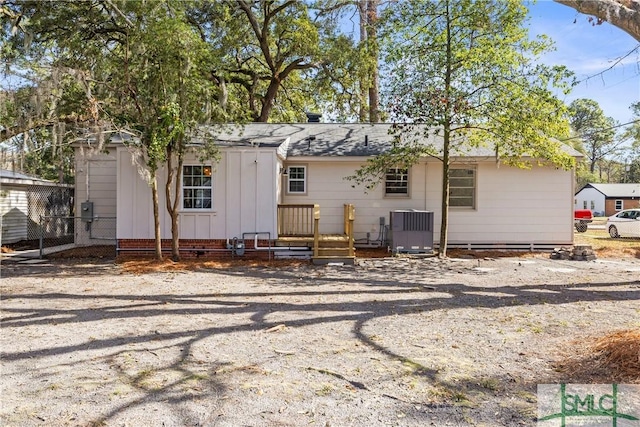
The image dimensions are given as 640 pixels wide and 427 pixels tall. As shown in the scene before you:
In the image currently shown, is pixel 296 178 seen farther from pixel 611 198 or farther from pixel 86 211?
pixel 611 198

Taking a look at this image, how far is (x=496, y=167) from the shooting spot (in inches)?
516

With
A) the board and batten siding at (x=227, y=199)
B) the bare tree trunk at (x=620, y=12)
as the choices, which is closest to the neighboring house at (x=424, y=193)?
the board and batten siding at (x=227, y=199)

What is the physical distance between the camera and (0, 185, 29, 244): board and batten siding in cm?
1401

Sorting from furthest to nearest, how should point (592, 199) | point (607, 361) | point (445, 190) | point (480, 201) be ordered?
1. point (592, 199)
2. point (480, 201)
3. point (445, 190)
4. point (607, 361)

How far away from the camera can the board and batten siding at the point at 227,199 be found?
11070 mm

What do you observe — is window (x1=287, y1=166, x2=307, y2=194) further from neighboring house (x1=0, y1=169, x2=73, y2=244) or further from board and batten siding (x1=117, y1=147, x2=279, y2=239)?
neighboring house (x1=0, y1=169, x2=73, y2=244)

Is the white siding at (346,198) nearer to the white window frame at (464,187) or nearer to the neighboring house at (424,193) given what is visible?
the neighboring house at (424,193)

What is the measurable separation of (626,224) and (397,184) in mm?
12223

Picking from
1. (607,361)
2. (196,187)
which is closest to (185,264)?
Result: (196,187)

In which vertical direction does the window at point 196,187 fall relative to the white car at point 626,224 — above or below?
above

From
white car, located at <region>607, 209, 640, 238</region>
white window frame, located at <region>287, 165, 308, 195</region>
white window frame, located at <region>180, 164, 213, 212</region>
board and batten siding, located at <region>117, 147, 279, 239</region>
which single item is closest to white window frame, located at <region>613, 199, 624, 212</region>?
white car, located at <region>607, 209, 640, 238</region>

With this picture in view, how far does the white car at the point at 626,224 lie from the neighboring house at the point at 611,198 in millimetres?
25492

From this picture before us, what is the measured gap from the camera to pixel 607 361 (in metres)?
3.84

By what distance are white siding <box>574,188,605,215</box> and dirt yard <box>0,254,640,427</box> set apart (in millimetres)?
43084
